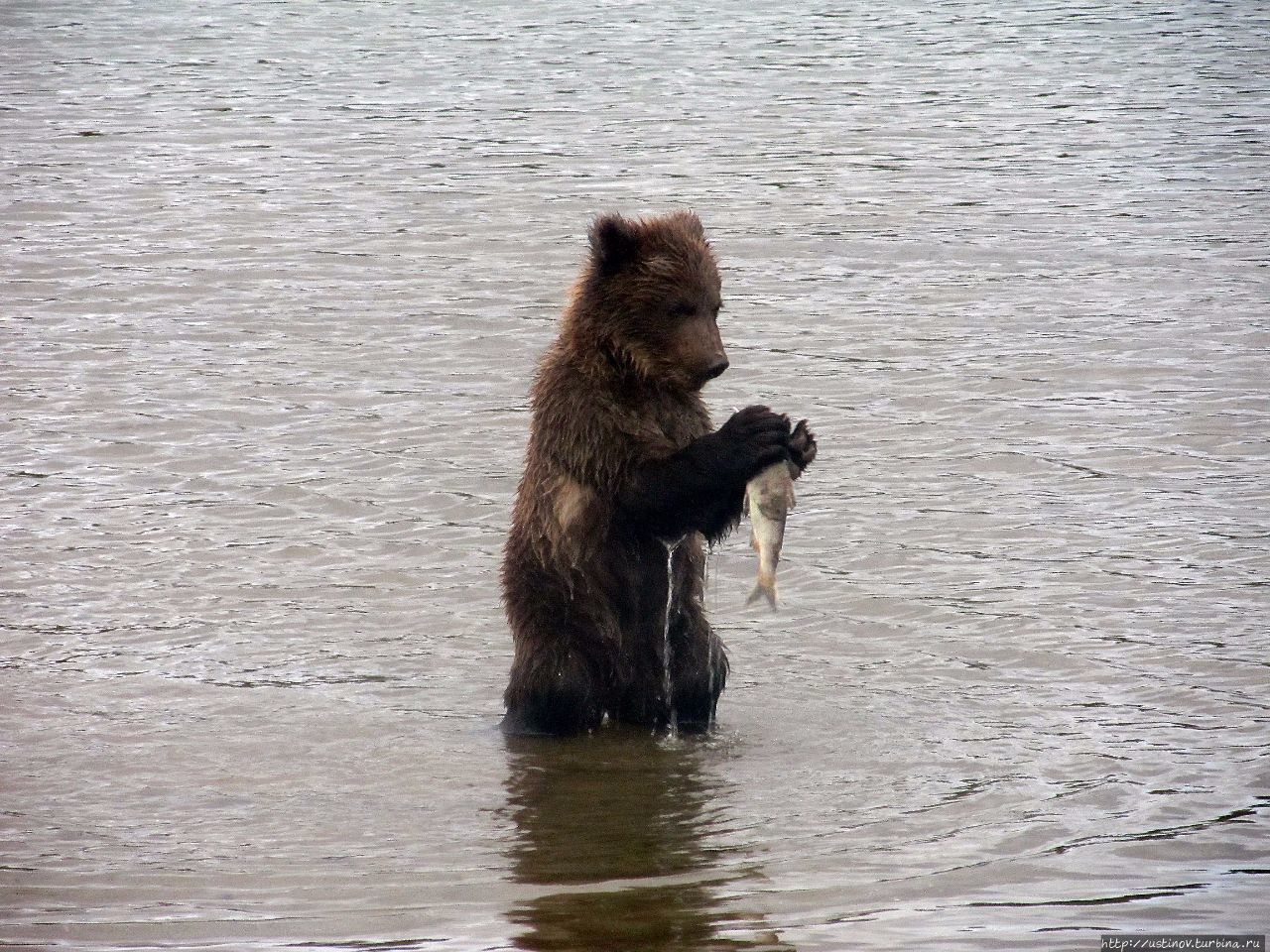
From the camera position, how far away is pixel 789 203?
1546cm

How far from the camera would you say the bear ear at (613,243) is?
6492 millimetres

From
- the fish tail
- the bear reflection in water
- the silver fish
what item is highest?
the silver fish

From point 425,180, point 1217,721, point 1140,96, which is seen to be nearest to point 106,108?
point 425,180

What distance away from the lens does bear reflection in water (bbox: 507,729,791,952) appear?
4805 millimetres

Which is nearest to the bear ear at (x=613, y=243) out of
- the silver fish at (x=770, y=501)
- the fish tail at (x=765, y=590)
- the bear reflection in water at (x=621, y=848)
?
the silver fish at (x=770, y=501)

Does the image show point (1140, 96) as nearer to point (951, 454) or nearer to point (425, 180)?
point (425, 180)

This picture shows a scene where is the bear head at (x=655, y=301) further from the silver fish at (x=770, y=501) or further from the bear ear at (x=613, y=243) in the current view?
the silver fish at (x=770, y=501)

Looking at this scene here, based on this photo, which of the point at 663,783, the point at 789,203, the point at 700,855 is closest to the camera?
the point at 700,855

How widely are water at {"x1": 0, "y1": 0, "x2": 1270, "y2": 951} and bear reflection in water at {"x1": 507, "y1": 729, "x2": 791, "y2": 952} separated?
0.02m

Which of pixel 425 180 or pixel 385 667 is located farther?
pixel 425 180

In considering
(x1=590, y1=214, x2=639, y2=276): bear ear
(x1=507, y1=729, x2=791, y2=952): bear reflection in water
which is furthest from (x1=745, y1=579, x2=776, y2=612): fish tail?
(x1=590, y1=214, x2=639, y2=276): bear ear

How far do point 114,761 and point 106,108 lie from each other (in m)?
14.8

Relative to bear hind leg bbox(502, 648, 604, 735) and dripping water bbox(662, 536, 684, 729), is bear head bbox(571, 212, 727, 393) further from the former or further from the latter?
bear hind leg bbox(502, 648, 604, 735)

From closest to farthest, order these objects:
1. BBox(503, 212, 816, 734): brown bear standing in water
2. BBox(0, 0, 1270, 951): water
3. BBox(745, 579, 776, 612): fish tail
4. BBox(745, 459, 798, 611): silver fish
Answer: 1. BBox(0, 0, 1270, 951): water
2. BBox(745, 579, 776, 612): fish tail
3. BBox(745, 459, 798, 611): silver fish
4. BBox(503, 212, 816, 734): brown bear standing in water
